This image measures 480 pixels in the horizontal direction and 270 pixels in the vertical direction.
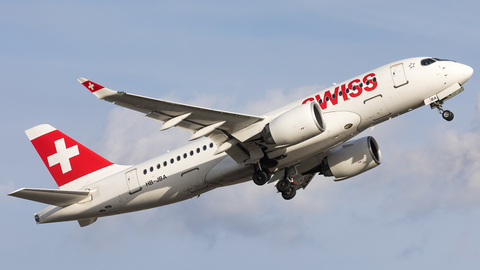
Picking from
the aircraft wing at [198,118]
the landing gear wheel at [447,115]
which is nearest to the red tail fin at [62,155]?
the aircraft wing at [198,118]

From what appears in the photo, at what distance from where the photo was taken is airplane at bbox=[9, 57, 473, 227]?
26938mm

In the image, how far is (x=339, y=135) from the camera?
28.3 m

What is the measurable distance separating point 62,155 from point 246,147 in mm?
13222

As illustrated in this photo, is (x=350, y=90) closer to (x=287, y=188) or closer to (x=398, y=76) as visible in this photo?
(x=398, y=76)

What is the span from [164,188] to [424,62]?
15573 millimetres

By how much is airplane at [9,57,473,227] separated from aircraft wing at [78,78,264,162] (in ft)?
0.15

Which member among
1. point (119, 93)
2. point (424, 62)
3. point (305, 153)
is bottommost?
point (305, 153)

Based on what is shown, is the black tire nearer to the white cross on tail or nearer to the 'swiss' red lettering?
the 'swiss' red lettering

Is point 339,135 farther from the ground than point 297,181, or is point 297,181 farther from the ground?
point 339,135

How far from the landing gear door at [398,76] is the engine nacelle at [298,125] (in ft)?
14.5

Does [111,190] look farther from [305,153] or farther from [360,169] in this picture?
[360,169]

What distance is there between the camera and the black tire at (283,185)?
1286 inches

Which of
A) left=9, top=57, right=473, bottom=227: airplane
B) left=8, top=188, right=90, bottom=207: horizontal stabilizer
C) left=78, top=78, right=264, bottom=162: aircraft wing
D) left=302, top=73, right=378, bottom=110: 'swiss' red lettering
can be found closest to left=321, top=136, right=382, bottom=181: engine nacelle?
left=9, top=57, right=473, bottom=227: airplane

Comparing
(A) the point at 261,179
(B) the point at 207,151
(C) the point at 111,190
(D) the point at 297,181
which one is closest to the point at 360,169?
(D) the point at 297,181
